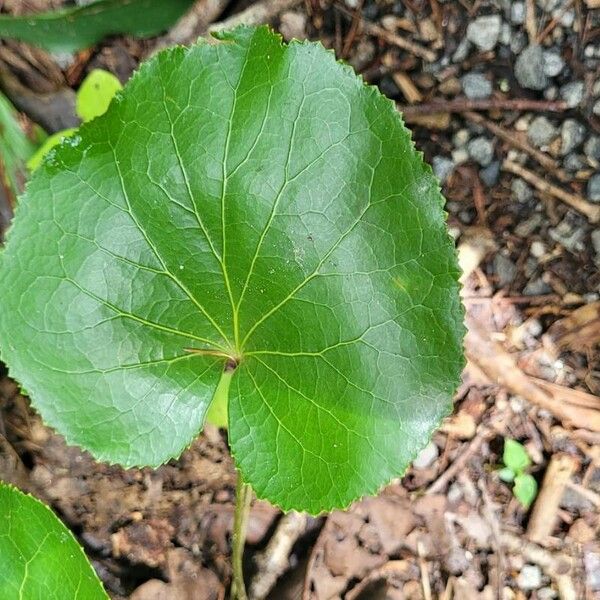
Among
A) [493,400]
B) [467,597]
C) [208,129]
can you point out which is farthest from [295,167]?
[467,597]

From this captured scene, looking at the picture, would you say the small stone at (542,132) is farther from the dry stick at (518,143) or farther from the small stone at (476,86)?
the small stone at (476,86)

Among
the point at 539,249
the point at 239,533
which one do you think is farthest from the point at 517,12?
the point at 239,533

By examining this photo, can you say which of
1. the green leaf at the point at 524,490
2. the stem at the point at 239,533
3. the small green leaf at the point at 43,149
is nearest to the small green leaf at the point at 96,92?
the small green leaf at the point at 43,149

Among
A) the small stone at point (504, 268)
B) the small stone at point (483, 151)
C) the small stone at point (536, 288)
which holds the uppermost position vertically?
the small stone at point (483, 151)

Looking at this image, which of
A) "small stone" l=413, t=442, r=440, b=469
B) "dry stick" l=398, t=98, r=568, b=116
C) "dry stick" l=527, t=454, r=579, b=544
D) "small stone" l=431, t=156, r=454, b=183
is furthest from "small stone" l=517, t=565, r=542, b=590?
"dry stick" l=398, t=98, r=568, b=116

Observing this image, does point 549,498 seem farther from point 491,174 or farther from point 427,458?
point 491,174

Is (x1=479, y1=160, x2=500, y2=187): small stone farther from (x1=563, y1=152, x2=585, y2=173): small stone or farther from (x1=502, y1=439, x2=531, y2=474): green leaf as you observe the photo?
(x1=502, y1=439, x2=531, y2=474): green leaf
